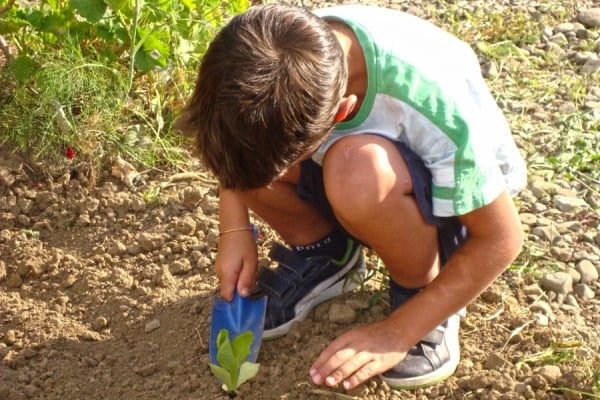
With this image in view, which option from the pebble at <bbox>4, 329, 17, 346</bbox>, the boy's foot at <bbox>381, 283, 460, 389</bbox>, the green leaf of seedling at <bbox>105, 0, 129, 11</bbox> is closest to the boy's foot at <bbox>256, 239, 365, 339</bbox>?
the boy's foot at <bbox>381, 283, 460, 389</bbox>

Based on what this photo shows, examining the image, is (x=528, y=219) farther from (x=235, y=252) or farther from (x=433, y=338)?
(x=235, y=252)

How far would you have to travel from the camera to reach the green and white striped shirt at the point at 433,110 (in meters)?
1.92

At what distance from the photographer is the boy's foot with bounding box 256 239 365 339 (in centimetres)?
236

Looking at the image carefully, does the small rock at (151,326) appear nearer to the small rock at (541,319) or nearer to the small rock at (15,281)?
the small rock at (15,281)

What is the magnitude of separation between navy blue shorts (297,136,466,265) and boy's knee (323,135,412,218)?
0.08 ft

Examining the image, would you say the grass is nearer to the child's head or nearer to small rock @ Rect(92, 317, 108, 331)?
small rock @ Rect(92, 317, 108, 331)

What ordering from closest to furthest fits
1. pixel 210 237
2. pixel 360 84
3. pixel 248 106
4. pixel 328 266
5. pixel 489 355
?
pixel 248 106 → pixel 360 84 → pixel 489 355 → pixel 328 266 → pixel 210 237

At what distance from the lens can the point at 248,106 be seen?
1.69m

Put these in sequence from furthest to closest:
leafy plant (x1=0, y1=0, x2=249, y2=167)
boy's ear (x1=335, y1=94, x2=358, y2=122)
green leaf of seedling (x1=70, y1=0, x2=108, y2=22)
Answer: leafy plant (x1=0, y1=0, x2=249, y2=167) → green leaf of seedling (x1=70, y1=0, x2=108, y2=22) → boy's ear (x1=335, y1=94, x2=358, y2=122)

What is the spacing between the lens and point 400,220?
6.72 feet

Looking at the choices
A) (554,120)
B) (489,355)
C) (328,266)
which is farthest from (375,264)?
(554,120)

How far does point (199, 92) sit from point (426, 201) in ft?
1.91

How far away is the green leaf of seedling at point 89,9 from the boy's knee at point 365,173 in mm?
1032

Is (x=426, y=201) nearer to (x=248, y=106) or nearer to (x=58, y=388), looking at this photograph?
(x=248, y=106)
